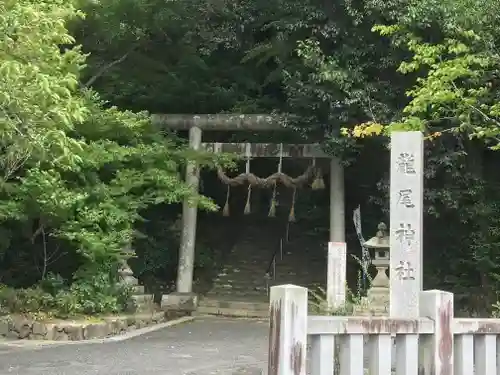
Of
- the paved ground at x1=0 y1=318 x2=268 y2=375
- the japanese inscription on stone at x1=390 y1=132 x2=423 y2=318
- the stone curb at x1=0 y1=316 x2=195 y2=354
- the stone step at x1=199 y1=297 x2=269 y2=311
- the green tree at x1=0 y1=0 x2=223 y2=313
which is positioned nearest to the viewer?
the green tree at x1=0 y1=0 x2=223 y2=313

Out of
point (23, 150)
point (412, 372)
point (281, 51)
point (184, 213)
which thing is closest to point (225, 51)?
point (281, 51)

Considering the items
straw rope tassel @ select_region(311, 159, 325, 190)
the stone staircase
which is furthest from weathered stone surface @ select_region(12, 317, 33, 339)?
straw rope tassel @ select_region(311, 159, 325, 190)

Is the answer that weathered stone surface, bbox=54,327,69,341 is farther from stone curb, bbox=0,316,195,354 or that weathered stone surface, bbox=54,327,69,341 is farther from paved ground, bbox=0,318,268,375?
paved ground, bbox=0,318,268,375

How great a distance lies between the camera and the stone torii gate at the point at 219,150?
629 inches

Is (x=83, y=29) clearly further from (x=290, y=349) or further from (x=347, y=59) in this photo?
(x=290, y=349)

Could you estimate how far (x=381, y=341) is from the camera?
14.8ft

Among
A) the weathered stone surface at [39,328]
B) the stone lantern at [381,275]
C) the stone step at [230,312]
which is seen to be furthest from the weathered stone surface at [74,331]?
the stone step at [230,312]

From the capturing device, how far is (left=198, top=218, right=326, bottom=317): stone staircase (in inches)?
656

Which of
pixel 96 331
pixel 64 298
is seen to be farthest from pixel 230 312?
pixel 64 298

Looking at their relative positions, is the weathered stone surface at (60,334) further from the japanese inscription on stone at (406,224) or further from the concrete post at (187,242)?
the japanese inscription on stone at (406,224)

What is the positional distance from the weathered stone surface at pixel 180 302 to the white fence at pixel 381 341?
11.5m

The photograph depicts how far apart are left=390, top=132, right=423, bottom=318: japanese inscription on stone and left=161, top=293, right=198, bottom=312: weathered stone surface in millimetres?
9220

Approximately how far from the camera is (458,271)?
15594mm

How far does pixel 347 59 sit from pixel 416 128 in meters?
3.31
